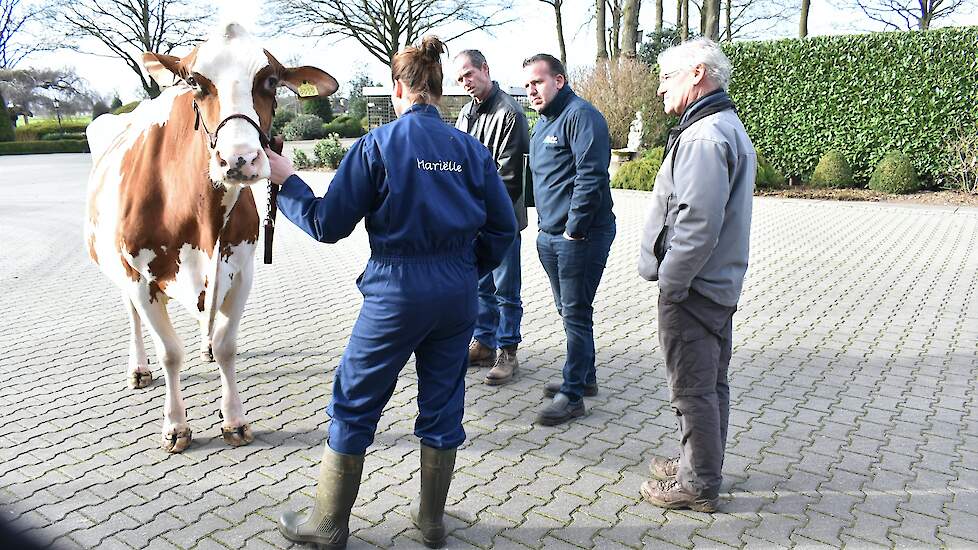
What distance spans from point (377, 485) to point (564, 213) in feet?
6.07

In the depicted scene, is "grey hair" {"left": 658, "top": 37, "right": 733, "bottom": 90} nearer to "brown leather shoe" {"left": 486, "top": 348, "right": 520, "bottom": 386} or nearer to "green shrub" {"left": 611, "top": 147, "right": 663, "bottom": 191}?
"brown leather shoe" {"left": 486, "top": 348, "right": 520, "bottom": 386}

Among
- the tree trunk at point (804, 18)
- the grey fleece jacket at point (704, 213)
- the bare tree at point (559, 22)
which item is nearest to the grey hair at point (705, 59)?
the grey fleece jacket at point (704, 213)

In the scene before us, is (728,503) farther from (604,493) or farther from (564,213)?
(564,213)

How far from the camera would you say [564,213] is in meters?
4.38

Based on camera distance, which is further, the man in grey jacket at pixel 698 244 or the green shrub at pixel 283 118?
the green shrub at pixel 283 118

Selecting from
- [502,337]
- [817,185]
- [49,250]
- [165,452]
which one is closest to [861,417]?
[502,337]

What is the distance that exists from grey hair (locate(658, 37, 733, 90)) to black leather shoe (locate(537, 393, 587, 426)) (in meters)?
2.05

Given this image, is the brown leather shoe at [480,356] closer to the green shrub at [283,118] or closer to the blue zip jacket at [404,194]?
the blue zip jacket at [404,194]

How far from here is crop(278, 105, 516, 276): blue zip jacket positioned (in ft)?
9.00

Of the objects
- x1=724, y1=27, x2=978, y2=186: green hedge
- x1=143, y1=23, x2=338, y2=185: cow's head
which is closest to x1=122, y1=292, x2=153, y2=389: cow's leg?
x1=143, y1=23, x2=338, y2=185: cow's head

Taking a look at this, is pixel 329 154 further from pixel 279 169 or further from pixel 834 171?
pixel 279 169

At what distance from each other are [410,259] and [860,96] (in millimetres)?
15487

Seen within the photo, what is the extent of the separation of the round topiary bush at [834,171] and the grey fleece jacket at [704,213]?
14.0 meters

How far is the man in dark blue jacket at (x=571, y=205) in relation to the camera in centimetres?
421
